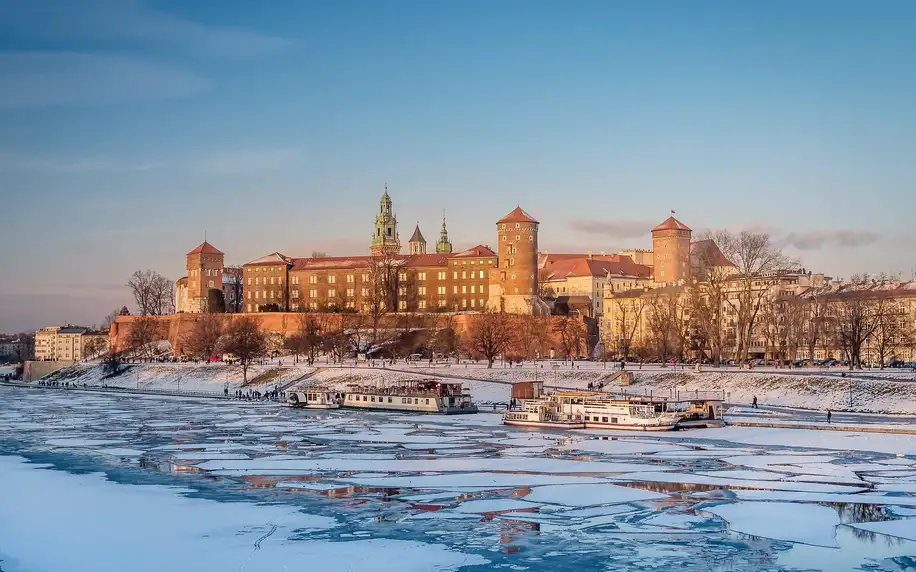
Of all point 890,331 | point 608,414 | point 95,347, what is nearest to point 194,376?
point 95,347

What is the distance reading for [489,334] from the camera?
293ft

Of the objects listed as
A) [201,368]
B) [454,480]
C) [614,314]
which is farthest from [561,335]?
[454,480]

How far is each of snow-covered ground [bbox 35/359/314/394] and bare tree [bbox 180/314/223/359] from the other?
30.5 feet

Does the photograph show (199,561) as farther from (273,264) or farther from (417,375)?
(273,264)

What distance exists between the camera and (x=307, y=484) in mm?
30719

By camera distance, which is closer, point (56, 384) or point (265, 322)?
point (56, 384)

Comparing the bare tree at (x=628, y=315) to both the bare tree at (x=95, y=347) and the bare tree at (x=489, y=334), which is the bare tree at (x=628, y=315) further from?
the bare tree at (x=95, y=347)

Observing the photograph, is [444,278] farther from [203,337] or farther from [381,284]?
[203,337]

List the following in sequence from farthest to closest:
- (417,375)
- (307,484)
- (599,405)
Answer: (417,375), (599,405), (307,484)

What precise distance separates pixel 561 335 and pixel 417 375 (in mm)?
37934

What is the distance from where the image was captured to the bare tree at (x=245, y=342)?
9472cm

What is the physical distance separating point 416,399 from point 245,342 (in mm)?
45279

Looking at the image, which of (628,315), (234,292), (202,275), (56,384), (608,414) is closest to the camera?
(608,414)

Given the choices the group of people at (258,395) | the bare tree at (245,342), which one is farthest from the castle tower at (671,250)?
the group of people at (258,395)
